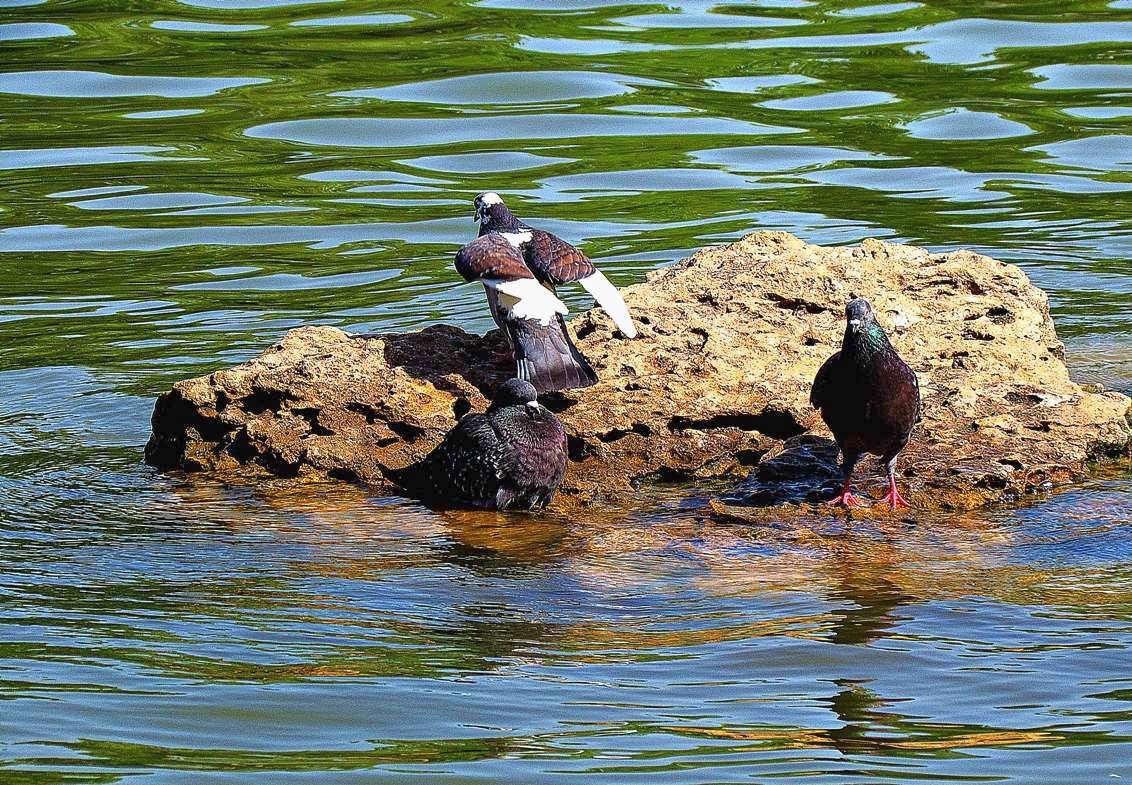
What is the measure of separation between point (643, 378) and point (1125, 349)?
3156 millimetres

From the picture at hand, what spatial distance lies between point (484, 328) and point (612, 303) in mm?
2768

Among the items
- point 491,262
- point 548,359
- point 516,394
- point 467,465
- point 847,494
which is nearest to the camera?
point 847,494

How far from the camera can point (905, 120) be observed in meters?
15.3

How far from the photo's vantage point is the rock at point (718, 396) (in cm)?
716

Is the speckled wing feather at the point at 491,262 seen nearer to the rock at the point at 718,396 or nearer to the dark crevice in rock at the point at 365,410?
the rock at the point at 718,396

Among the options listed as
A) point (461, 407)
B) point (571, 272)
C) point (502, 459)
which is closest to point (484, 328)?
point (571, 272)

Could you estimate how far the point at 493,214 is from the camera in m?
9.05

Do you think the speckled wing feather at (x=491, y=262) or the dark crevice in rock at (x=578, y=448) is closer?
the dark crevice in rock at (x=578, y=448)

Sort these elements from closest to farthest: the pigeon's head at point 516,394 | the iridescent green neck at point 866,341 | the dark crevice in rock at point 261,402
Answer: the iridescent green neck at point 866,341 < the pigeon's head at point 516,394 < the dark crevice in rock at point 261,402

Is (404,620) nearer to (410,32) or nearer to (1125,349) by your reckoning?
(1125,349)

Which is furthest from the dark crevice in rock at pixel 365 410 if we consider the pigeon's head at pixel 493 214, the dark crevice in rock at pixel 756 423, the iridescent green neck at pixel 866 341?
the iridescent green neck at pixel 866 341

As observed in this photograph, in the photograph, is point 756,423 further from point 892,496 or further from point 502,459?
point 502,459

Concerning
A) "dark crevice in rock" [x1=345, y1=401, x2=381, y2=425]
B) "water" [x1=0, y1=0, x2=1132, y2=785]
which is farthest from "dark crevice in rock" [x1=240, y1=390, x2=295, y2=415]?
"water" [x1=0, y1=0, x2=1132, y2=785]

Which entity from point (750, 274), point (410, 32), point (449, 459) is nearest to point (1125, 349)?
point (750, 274)
